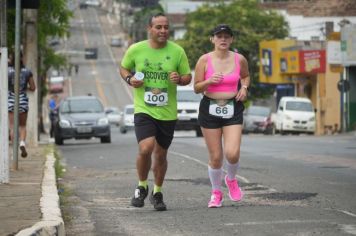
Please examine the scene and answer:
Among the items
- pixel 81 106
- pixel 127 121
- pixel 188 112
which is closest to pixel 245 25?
pixel 127 121

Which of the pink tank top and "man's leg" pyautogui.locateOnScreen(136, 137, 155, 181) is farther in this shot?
the pink tank top

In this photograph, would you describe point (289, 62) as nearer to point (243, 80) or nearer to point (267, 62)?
point (267, 62)

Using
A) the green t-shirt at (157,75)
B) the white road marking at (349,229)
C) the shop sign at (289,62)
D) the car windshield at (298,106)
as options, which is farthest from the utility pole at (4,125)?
the shop sign at (289,62)

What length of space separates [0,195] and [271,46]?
201ft

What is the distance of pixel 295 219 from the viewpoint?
9844mm

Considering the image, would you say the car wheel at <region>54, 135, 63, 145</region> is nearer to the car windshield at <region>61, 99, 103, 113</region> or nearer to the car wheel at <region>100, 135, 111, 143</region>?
the car windshield at <region>61, 99, 103, 113</region>

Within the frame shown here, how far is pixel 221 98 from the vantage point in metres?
11.4

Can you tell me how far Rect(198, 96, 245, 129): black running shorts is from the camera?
11.5m

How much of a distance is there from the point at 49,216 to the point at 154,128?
2.09 meters

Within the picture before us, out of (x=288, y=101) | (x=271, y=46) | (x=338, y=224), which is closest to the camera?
(x=338, y=224)

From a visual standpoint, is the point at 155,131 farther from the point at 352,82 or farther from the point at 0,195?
the point at 352,82

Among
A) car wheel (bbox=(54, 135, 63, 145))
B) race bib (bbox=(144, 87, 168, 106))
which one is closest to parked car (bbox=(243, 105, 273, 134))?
car wheel (bbox=(54, 135, 63, 145))

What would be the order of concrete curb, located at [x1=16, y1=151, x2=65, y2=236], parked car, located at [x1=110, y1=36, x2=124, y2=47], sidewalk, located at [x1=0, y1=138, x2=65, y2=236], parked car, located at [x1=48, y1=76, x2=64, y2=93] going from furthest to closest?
1. parked car, located at [x1=110, y1=36, x2=124, y2=47]
2. parked car, located at [x1=48, y1=76, x2=64, y2=93]
3. sidewalk, located at [x1=0, y1=138, x2=65, y2=236]
4. concrete curb, located at [x1=16, y1=151, x2=65, y2=236]

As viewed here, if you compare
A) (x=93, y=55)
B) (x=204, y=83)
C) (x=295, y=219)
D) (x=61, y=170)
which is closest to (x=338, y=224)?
(x=295, y=219)
